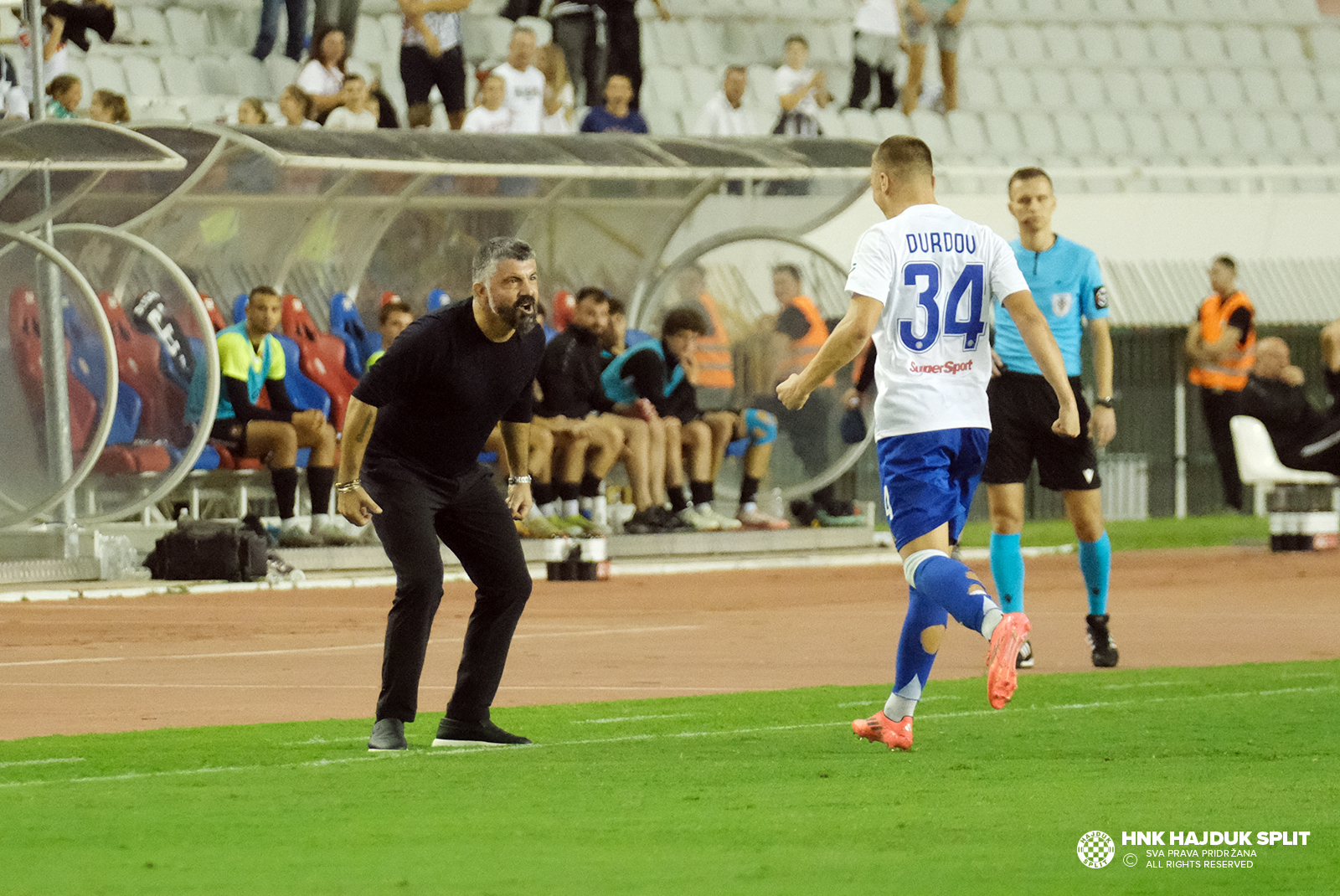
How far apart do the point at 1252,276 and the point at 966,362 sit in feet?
64.9

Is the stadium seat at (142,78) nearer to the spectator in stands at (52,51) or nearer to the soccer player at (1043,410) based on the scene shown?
the spectator in stands at (52,51)

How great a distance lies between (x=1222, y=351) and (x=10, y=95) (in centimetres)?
1216

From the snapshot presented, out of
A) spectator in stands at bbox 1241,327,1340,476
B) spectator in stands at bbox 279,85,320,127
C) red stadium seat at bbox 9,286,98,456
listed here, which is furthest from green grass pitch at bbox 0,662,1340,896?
spectator in stands at bbox 1241,327,1340,476

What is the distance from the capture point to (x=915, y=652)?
8.09 m

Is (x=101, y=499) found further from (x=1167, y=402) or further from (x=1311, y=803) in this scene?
(x=1167, y=402)

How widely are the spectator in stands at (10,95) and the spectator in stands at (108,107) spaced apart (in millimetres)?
509

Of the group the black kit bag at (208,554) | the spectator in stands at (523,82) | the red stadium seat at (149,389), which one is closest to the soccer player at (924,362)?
the black kit bag at (208,554)

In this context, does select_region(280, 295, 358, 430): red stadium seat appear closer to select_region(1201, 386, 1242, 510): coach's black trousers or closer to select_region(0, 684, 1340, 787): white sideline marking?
select_region(0, 684, 1340, 787): white sideline marking

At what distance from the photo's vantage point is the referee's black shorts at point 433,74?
21844mm

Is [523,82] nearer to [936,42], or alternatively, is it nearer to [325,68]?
[325,68]

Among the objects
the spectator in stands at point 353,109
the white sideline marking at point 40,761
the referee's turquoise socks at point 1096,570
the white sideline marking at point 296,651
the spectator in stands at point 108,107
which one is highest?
the spectator in stands at point 353,109

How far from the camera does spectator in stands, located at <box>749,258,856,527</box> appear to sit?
20.6m

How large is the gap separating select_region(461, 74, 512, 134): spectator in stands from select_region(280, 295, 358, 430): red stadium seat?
3225 mm

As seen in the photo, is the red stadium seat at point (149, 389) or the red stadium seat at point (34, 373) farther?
the red stadium seat at point (149, 389)
